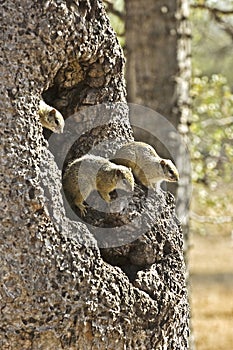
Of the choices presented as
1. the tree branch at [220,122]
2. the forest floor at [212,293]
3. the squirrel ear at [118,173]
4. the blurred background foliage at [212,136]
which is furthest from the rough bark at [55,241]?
the forest floor at [212,293]

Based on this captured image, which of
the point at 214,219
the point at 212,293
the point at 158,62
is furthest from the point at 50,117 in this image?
the point at 212,293

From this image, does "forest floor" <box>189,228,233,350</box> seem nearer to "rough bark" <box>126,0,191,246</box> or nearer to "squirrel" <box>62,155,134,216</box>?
"rough bark" <box>126,0,191,246</box>

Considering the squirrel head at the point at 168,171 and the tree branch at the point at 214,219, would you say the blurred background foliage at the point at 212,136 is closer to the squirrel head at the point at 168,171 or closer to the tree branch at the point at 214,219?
the tree branch at the point at 214,219

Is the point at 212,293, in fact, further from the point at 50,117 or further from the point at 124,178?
the point at 50,117

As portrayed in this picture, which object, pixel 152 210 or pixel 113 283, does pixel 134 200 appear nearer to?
pixel 152 210

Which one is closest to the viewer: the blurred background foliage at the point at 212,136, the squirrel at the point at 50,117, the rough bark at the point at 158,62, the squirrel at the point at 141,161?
the squirrel at the point at 50,117

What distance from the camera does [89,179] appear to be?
2178 millimetres

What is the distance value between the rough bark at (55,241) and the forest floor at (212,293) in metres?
4.65

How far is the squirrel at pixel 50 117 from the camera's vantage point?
2139mm

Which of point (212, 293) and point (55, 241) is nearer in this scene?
point (55, 241)

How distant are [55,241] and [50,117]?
1.08 feet

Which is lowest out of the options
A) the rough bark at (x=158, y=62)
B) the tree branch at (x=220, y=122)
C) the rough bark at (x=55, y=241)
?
the rough bark at (x=55, y=241)

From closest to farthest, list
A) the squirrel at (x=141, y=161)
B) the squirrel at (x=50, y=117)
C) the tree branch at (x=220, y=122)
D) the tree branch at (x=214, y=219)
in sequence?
1. the squirrel at (x=50, y=117)
2. the squirrel at (x=141, y=161)
3. the tree branch at (x=214, y=219)
4. the tree branch at (x=220, y=122)

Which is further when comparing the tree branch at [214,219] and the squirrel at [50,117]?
the tree branch at [214,219]
